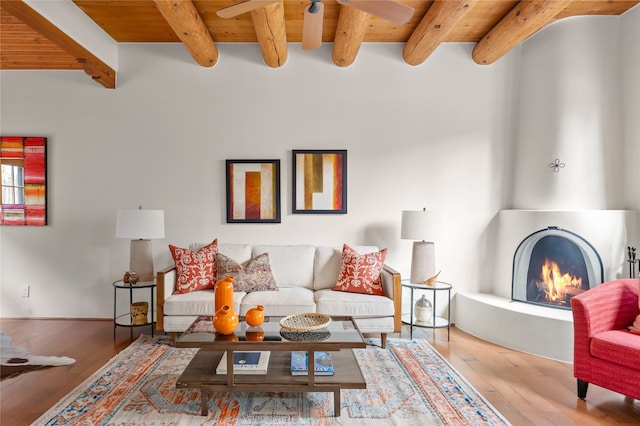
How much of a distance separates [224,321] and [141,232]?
5.88ft

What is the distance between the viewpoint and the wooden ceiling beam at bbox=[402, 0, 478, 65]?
302 cm

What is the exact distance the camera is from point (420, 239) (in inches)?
147

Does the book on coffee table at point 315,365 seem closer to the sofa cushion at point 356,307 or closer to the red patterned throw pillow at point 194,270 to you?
the sofa cushion at point 356,307

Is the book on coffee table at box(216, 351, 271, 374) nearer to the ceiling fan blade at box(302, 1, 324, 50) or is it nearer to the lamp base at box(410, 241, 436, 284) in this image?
the lamp base at box(410, 241, 436, 284)

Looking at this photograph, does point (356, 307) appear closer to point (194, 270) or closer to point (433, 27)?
point (194, 270)

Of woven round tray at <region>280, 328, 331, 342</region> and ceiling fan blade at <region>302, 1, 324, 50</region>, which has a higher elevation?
ceiling fan blade at <region>302, 1, 324, 50</region>

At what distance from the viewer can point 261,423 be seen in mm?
2176

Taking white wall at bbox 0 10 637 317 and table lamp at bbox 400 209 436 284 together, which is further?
white wall at bbox 0 10 637 317

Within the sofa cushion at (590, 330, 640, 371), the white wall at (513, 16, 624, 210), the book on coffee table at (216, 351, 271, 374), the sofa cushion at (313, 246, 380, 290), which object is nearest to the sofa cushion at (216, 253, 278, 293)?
the sofa cushion at (313, 246, 380, 290)

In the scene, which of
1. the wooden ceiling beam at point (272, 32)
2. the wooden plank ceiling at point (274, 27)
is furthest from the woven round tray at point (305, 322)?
the wooden plank ceiling at point (274, 27)

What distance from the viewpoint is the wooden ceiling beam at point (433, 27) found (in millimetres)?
3015

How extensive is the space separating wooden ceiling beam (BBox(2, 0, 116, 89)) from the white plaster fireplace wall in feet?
14.0

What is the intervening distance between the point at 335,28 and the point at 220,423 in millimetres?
3480

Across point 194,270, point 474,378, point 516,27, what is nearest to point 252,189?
point 194,270
